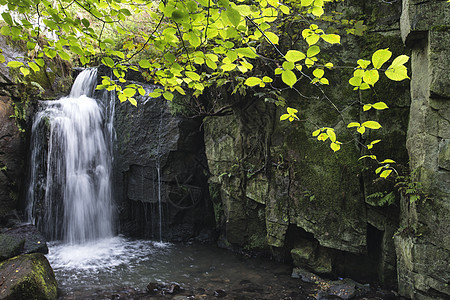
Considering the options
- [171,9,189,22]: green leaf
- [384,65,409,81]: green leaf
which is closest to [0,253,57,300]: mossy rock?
[171,9,189,22]: green leaf

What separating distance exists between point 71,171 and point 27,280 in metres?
3.73

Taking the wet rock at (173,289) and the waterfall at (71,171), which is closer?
the wet rock at (173,289)

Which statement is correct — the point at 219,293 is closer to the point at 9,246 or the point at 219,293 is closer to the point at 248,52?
the point at 9,246

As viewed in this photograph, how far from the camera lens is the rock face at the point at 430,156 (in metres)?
3.46

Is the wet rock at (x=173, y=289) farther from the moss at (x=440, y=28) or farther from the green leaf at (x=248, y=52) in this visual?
the moss at (x=440, y=28)

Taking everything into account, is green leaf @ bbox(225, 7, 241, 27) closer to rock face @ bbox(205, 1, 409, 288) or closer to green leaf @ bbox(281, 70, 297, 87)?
green leaf @ bbox(281, 70, 297, 87)

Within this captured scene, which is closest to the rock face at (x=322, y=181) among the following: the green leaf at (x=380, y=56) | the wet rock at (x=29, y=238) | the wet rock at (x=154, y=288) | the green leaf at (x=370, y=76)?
the wet rock at (x=154, y=288)

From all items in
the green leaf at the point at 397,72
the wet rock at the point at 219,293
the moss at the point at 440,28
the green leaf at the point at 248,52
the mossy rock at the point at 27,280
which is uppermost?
the moss at the point at 440,28

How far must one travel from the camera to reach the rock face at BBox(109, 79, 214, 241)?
7121mm

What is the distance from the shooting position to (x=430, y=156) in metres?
3.58

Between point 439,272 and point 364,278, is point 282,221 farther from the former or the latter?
point 439,272

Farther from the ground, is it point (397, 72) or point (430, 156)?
point (397, 72)

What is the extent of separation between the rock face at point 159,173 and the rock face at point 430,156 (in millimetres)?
4648

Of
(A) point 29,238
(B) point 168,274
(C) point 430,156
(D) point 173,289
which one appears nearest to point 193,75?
(C) point 430,156
